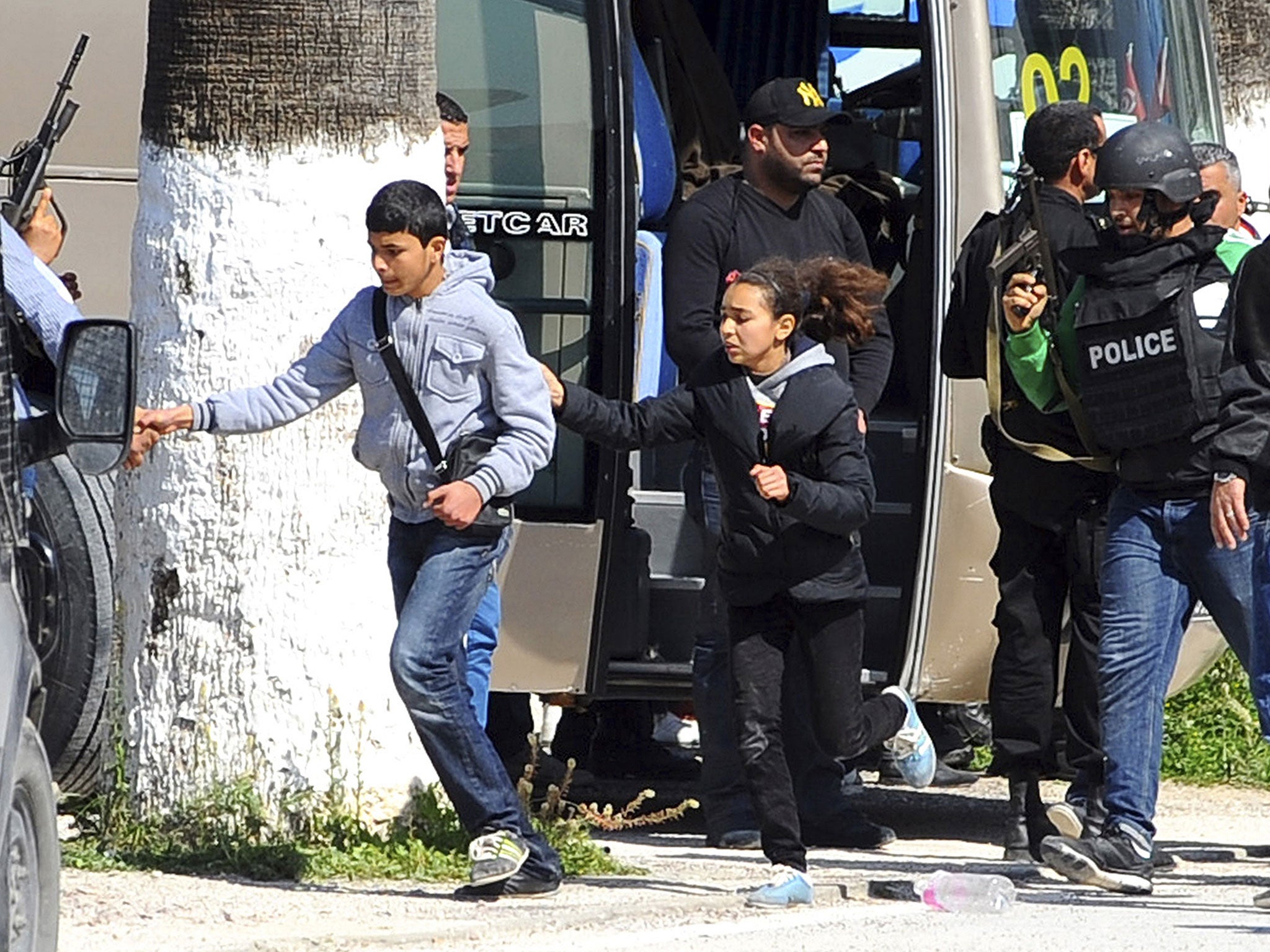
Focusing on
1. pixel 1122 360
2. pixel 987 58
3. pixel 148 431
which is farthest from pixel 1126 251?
pixel 148 431

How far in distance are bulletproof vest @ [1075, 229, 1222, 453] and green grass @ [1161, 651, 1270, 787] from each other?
118 inches

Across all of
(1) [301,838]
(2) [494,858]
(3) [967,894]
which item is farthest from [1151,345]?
(1) [301,838]

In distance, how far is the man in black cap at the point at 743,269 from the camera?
25.7ft

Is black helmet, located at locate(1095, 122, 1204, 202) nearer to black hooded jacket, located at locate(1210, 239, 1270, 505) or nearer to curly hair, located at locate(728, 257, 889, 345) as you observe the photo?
black hooded jacket, located at locate(1210, 239, 1270, 505)

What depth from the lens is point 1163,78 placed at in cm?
870

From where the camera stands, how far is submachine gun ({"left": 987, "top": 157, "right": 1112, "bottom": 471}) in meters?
7.33

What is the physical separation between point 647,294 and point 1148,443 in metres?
1.96

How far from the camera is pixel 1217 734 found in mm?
9977

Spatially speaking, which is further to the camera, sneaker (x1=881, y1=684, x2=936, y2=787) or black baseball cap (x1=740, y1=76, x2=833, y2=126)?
black baseball cap (x1=740, y1=76, x2=833, y2=126)

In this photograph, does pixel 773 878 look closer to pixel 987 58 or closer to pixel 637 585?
pixel 637 585

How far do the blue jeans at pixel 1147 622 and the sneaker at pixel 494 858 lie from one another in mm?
1536

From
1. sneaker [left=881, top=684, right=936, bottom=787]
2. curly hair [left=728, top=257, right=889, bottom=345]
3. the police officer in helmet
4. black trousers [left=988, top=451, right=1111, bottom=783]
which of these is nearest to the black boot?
black trousers [left=988, top=451, right=1111, bottom=783]

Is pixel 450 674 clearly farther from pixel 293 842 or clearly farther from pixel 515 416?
pixel 293 842

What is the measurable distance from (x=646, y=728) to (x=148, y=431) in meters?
3.49
